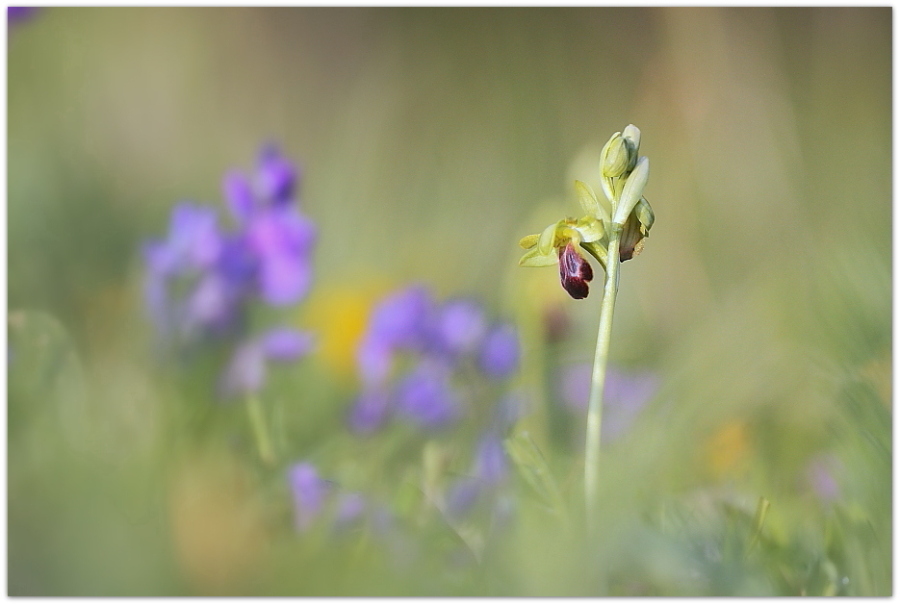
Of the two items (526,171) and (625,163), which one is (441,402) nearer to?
(625,163)

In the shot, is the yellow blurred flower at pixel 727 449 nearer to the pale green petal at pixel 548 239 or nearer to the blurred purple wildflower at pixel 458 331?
the blurred purple wildflower at pixel 458 331

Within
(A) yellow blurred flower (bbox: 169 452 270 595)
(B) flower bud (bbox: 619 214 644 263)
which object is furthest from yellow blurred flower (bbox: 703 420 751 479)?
(A) yellow blurred flower (bbox: 169 452 270 595)

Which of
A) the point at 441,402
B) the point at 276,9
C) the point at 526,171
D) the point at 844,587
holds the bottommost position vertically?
the point at 844,587

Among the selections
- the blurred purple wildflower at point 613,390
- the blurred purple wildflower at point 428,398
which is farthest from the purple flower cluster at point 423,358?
the blurred purple wildflower at point 613,390

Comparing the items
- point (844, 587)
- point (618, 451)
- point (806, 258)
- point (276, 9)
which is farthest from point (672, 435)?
point (276, 9)

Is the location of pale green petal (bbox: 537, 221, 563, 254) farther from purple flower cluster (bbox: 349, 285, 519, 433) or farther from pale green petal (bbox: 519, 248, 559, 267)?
purple flower cluster (bbox: 349, 285, 519, 433)

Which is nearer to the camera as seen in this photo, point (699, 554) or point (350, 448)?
point (699, 554)

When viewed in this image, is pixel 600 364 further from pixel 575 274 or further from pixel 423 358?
pixel 423 358

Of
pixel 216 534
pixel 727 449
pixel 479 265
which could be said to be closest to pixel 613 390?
pixel 727 449
